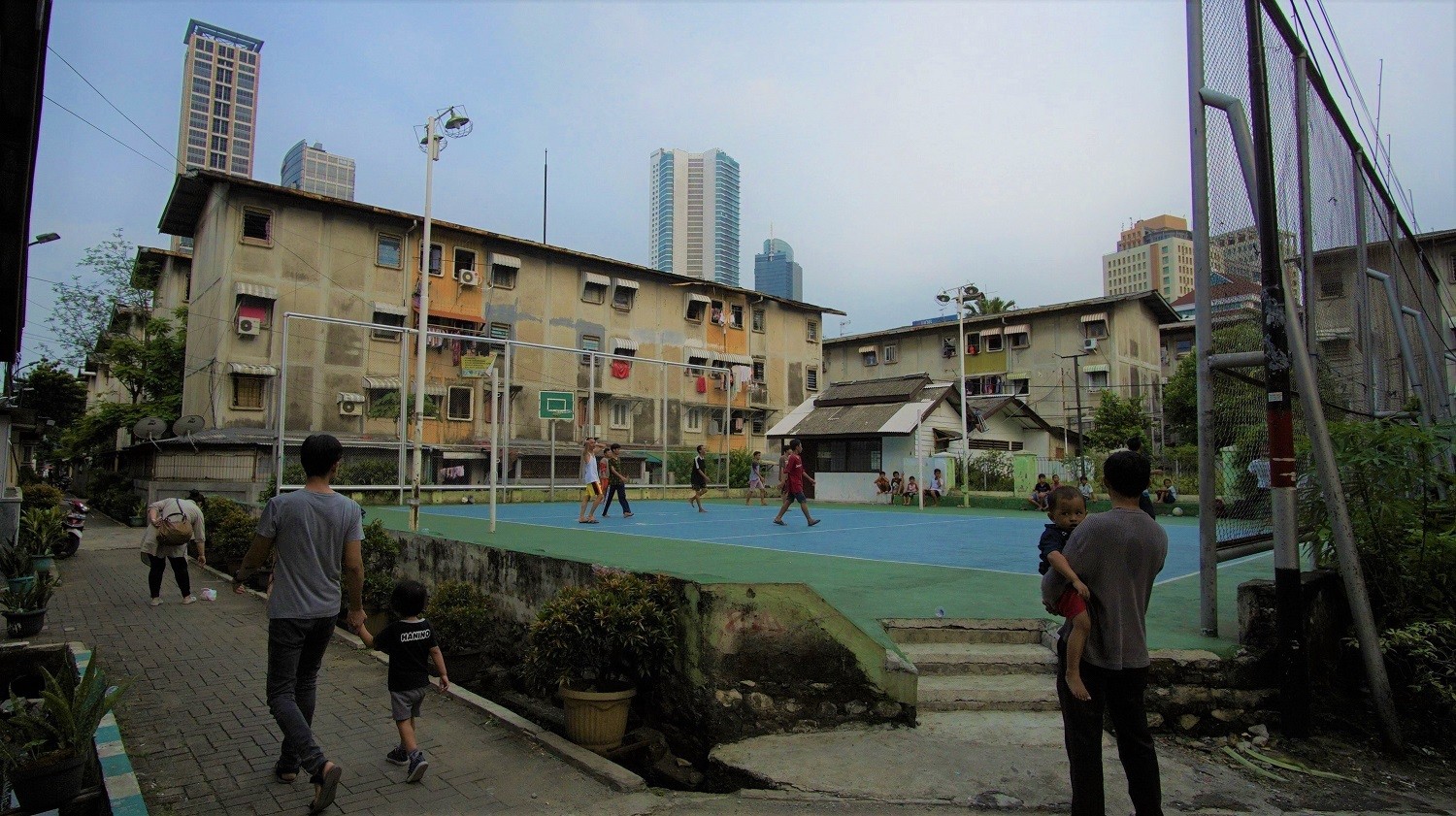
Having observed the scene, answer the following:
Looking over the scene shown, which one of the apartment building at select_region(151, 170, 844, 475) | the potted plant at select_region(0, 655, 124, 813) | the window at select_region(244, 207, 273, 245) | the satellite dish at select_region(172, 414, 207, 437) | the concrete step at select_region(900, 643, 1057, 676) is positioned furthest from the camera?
the window at select_region(244, 207, 273, 245)

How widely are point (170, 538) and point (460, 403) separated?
57.3ft

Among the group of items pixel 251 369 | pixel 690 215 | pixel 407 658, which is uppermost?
pixel 690 215

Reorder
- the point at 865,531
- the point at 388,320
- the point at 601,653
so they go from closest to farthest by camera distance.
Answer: the point at 601,653 → the point at 865,531 → the point at 388,320

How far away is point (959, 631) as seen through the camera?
5.86 m

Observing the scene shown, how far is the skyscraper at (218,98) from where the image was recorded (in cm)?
11725

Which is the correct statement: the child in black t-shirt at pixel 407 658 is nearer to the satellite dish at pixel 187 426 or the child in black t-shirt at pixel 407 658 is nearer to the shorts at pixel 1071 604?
the shorts at pixel 1071 604

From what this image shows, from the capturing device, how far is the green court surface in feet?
20.7

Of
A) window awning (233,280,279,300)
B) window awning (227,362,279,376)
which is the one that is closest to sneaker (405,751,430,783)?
window awning (227,362,279,376)

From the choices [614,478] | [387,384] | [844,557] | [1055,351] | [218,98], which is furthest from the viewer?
[218,98]

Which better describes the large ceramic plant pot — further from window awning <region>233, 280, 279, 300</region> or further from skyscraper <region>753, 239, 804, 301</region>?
skyscraper <region>753, 239, 804, 301</region>

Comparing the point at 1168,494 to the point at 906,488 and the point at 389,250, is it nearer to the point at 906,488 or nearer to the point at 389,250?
the point at 906,488

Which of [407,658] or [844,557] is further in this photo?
[844,557]

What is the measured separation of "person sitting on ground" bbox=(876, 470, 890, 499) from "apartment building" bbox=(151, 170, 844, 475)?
5242 mm

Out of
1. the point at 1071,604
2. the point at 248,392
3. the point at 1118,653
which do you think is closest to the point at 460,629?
the point at 1071,604
